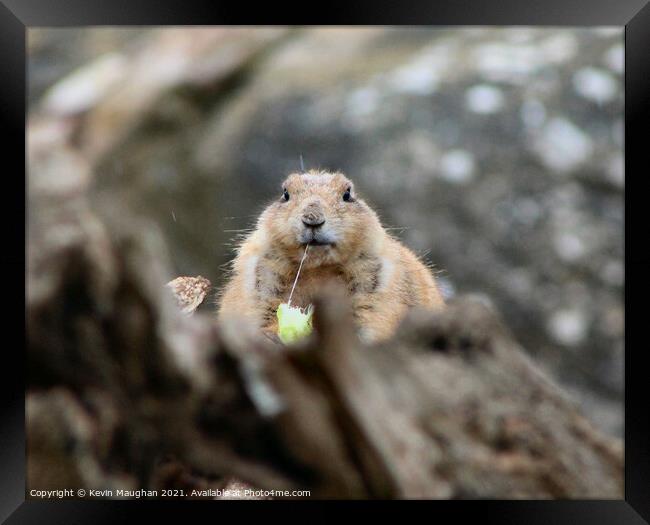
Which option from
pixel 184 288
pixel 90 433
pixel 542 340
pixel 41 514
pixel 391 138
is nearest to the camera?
pixel 90 433

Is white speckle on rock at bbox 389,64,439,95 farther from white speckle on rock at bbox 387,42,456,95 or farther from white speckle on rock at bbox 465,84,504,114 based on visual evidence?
white speckle on rock at bbox 465,84,504,114

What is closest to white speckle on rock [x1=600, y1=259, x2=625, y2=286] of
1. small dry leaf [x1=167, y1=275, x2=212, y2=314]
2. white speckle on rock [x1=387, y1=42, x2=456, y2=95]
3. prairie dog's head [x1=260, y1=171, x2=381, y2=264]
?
prairie dog's head [x1=260, y1=171, x2=381, y2=264]

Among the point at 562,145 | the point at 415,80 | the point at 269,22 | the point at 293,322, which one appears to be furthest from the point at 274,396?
the point at 415,80

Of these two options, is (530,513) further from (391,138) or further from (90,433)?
(391,138)

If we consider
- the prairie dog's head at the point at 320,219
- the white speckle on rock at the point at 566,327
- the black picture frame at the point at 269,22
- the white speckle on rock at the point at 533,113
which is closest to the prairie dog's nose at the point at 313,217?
the prairie dog's head at the point at 320,219

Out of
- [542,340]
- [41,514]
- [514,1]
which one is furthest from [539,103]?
[41,514]
